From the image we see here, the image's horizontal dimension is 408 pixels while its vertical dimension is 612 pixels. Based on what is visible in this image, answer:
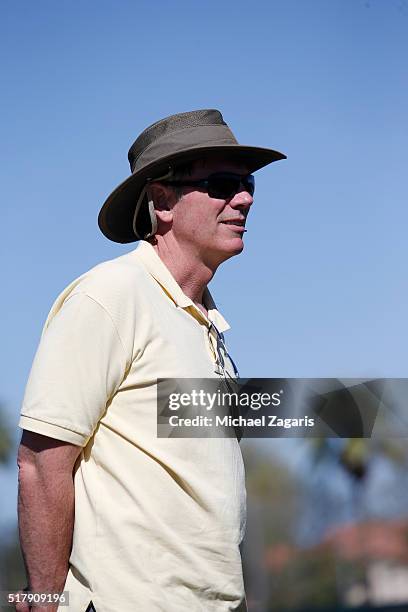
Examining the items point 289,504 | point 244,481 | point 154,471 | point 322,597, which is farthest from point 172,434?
point 322,597

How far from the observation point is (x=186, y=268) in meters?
3.47

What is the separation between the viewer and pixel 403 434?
4965 millimetres

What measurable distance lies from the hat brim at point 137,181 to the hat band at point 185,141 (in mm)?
23

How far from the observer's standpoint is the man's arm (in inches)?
114

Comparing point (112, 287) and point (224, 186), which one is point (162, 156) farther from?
point (112, 287)

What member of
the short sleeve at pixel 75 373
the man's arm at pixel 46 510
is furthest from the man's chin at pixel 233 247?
the man's arm at pixel 46 510

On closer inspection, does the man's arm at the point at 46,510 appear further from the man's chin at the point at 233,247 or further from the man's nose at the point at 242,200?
the man's nose at the point at 242,200

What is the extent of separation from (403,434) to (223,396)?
6.06 feet

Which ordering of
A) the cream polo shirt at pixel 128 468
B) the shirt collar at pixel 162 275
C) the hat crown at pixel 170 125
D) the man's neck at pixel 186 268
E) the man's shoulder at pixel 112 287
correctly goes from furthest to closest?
1. the hat crown at pixel 170 125
2. the man's neck at pixel 186 268
3. the shirt collar at pixel 162 275
4. the man's shoulder at pixel 112 287
5. the cream polo shirt at pixel 128 468

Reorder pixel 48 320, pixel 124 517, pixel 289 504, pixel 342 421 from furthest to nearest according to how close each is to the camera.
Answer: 1. pixel 289 504
2. pixel 342 421
3. pixel 48 320
4. pixel 124 517

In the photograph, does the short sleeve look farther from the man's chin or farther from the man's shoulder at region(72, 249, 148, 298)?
the man's chin

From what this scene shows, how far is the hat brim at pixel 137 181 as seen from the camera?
11.6ft

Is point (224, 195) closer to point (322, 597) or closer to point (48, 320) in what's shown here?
point (48, 320)

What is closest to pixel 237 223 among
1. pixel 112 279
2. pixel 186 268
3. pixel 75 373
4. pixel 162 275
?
pixel 186 268
